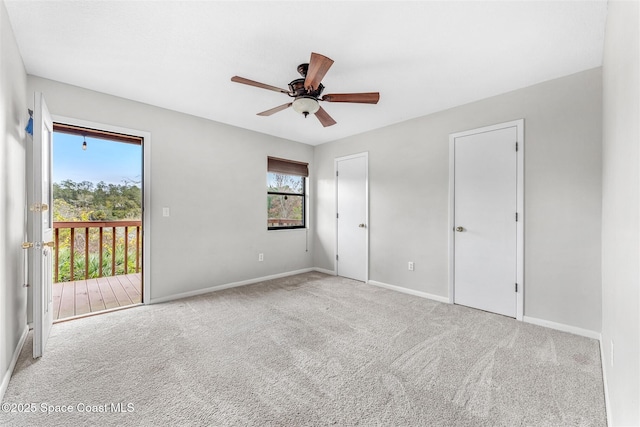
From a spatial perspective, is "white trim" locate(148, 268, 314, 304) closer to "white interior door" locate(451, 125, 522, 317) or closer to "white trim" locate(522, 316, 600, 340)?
"white interior door" locate(451, 125, 522, 317)

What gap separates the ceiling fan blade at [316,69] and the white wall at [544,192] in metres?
2.02

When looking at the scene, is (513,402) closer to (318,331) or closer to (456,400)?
(456,400)

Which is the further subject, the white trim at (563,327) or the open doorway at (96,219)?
the open doorway at (96,219)

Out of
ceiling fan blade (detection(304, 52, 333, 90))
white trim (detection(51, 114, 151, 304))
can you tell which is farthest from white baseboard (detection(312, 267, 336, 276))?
ceiling fan blade (detection(304, 52, 333, 90))

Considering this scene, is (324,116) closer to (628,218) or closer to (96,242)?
(628,218)

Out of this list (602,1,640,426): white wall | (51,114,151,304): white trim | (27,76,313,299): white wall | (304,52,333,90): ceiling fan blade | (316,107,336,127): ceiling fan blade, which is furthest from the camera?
(51,114,151,304): white trim

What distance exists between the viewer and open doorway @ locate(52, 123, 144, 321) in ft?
13.0

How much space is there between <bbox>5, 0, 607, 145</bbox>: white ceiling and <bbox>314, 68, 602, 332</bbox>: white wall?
0.80 feet

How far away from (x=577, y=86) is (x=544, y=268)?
5.60ft

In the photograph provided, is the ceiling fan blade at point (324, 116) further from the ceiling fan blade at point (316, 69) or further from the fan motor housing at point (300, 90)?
the ceiling fan blade at point (316, 69)

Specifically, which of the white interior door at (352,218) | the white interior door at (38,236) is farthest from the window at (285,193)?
the white interior door at (38,236)

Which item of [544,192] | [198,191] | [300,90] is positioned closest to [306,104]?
[300,90]

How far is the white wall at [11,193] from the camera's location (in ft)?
5.74

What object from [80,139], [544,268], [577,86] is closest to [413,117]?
[577,86]
